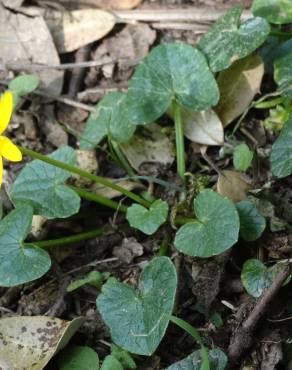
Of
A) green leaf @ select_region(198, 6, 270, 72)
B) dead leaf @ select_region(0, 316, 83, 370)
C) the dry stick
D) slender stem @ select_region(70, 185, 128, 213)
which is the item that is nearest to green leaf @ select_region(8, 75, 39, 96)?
slender stem @ select_region(70, 185, 128, 213)

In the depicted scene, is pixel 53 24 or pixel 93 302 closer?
pixel 93 302

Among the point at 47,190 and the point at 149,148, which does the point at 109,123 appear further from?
the point at 47,190

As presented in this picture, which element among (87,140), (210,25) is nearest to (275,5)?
(210,25)

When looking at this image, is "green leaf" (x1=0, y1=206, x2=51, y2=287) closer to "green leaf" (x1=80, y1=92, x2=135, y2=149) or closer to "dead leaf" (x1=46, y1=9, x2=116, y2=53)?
"green leaf" (x1=80, y1=92, x2=135, y2=149)

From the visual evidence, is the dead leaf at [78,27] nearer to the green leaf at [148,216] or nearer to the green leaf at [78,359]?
the green leaf at [148,216]

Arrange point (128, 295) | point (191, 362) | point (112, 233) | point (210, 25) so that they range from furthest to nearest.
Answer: point (210, 25)
point (112, 233)
point (128, 295)
point (191, 362)

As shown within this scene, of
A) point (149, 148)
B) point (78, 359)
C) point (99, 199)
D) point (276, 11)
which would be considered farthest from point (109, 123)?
point (78, 359)

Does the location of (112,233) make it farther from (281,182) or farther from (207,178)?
(281,182)

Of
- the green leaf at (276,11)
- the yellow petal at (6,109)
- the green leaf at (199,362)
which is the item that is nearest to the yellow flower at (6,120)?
the yellow petal at (6,109)
